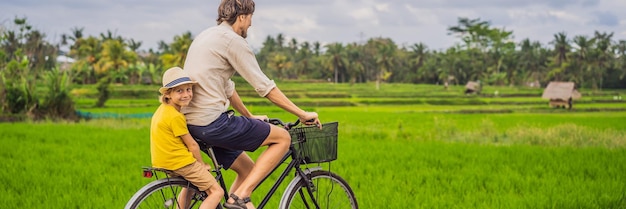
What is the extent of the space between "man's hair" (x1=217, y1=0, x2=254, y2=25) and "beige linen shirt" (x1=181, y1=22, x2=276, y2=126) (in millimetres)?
34

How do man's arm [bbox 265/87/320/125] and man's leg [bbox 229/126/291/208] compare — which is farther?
man's leg [bbox 229/126/291/208]

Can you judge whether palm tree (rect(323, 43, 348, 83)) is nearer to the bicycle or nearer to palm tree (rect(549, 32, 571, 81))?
palm tree (rect(549, 32, 571, 81))

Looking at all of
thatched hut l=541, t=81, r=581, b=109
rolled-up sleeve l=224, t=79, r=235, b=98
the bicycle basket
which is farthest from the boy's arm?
thatched hut l=541, t=81, r=581, b=109

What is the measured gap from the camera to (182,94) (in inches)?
116

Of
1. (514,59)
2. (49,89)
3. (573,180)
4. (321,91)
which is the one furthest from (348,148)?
(514,59)

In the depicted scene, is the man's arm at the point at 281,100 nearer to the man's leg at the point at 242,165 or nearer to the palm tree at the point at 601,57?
the man's leg at the point at 242,165

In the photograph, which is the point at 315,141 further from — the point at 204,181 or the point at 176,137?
the point at 176,137

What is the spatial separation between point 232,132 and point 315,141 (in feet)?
1.49

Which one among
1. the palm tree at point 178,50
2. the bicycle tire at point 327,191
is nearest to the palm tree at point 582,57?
the palm tree at point 178,50

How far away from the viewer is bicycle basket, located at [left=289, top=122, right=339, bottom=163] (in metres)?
3.34

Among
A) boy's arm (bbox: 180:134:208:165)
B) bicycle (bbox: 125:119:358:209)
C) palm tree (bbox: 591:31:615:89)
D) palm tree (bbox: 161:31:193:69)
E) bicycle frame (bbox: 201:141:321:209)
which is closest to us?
boy's arm (bbox: 180:134:208:165)

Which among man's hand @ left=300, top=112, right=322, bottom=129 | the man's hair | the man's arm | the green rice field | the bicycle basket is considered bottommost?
the green rice field

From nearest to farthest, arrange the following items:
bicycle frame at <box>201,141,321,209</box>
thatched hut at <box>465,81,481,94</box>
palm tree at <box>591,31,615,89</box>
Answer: bicycle frame at <box>201,141,321,209</box> → palm tree at <box>591,31,615,89</box> → thatched hut at <box>465,81,481,94</box>

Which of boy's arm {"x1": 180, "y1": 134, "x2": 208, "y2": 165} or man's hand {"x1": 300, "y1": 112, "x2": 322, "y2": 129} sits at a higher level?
man's hand {"x1": 300, "y1": 112, "x2": 322, "y2": 129}
